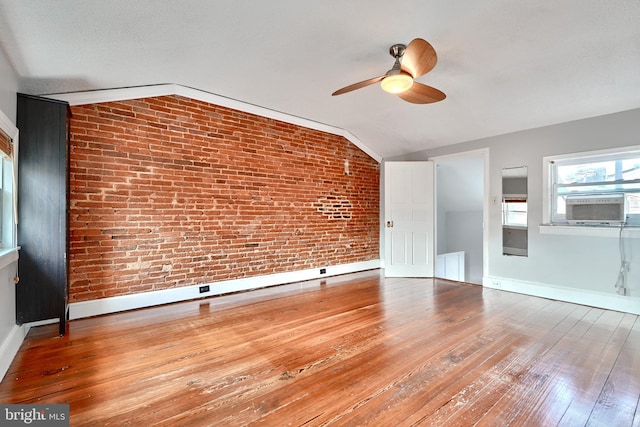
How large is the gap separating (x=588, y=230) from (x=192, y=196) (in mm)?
4705

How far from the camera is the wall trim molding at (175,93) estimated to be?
9.89 feet

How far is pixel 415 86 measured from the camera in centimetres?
260

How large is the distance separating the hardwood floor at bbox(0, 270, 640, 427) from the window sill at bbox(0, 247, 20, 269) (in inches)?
28.6

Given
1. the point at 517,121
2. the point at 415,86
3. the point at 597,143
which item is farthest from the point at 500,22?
the point at 597,143

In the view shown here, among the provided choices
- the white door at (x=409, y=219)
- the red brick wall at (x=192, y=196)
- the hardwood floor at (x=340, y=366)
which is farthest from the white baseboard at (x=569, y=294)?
the red brick wall at (x=192, y=196)

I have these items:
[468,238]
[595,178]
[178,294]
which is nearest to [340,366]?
[178,294]

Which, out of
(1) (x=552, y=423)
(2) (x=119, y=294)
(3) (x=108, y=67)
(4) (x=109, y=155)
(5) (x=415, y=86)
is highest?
(3) (x=108, y=67)

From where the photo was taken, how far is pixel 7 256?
2.11 metres

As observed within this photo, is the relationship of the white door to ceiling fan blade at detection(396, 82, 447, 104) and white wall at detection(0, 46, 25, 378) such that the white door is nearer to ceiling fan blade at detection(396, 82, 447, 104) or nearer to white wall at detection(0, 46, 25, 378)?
ceiling fan blade at detection(396, 82, 447, 104)

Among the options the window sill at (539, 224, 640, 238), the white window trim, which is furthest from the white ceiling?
the window sill at (539, 224, 640, 238)

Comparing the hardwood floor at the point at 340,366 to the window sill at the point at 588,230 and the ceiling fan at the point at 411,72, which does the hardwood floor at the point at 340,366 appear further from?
the ceiling fan at the point at 411,72

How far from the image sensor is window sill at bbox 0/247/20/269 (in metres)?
1.99

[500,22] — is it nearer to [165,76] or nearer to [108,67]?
[165,76]

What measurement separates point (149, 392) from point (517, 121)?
4644 mm
